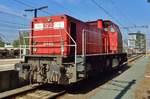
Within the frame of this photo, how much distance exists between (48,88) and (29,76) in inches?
51.6

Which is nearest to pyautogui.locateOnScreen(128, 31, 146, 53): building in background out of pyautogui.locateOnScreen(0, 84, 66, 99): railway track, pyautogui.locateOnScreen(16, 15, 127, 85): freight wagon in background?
pyautogui.locateOnScreen(16, 15, 127, 85): freight wagon in background

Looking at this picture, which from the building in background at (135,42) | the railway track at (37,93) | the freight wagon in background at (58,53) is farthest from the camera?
the building in background at (135,42)

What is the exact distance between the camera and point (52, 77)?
9.16 metres

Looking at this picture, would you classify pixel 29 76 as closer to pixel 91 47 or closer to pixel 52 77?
pixel 52 77

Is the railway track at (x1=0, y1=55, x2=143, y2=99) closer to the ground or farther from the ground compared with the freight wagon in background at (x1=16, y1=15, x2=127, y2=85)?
closer to the ground

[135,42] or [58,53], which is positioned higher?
[135,42]

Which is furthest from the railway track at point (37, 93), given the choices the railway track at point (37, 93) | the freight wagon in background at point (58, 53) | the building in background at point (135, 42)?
the building in background at point (135, 42)

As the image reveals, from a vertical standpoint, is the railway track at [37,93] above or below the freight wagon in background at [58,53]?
below

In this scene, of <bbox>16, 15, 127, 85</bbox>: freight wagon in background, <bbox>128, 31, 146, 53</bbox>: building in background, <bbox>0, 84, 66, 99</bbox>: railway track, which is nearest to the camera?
<bbox>0, 84, 66, 99</bbox>: railway track

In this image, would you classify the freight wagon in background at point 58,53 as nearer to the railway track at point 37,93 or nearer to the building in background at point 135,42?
the railway track at point 37,93

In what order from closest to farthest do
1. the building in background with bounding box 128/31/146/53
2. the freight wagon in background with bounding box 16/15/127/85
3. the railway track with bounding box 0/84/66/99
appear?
the railway track with bounding box 0/84/66/99, the freight wagon in background with bounding box 16/15/127/85, the building in background with bounding box 128/31/146/53

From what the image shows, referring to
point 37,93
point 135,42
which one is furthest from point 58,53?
point 135,42

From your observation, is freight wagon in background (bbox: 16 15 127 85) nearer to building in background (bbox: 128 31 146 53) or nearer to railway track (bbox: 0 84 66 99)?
railway track (bbox: 0 84 66 99)

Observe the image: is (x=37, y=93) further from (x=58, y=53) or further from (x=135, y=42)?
(x=135, y=42)
